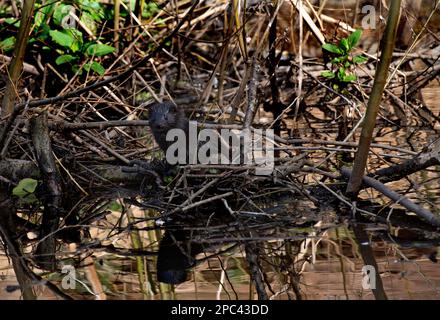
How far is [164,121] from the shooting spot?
4.75 metres

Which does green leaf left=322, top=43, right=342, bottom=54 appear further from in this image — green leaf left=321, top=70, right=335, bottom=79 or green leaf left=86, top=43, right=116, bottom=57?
green leaf left=86, top=43, right=116, bottom=57

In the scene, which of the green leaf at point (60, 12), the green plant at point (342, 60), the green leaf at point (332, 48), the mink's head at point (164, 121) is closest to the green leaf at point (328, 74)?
the green plant at point (342, 60)

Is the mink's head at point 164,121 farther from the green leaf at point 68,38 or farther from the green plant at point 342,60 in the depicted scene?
the green leaf at point 68,38

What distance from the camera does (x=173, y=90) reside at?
743 cm

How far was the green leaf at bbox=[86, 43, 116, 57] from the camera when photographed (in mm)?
6398

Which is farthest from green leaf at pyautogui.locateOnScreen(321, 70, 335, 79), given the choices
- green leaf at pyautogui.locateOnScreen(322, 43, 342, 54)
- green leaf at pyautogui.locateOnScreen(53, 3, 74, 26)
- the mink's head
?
green leaf at pyautogui.locateOnScreen(53, 3, 74, 26)

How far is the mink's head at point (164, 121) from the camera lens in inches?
187

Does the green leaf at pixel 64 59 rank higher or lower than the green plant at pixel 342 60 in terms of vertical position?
higher

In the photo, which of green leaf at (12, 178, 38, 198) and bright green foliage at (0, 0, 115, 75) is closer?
green leaf at (12, 178, 38, 198)

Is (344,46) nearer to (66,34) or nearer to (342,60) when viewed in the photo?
(342,60)

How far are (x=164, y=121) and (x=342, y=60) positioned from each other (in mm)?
1571

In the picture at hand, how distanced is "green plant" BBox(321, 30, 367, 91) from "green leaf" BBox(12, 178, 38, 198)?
85.3 inches

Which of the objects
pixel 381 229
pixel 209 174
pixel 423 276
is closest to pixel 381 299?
pixel 423 276

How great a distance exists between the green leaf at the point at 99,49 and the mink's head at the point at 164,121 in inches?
Result: 67.2
